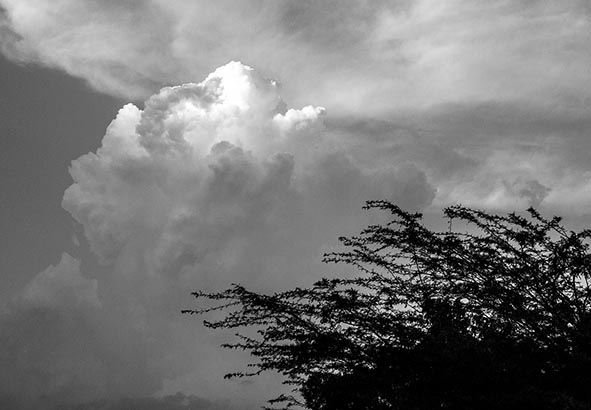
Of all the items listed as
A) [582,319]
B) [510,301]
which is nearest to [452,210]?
[510,301]

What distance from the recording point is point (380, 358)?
936 centimetres

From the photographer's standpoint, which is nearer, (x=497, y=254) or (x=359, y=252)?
(x=497, y=254)

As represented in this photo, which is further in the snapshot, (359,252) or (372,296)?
(359,252)

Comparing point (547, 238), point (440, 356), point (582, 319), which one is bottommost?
point (440, 356)

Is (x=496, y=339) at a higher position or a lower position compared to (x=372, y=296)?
lower

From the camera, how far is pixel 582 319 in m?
9.79

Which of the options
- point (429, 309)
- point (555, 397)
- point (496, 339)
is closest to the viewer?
point (555, 397)

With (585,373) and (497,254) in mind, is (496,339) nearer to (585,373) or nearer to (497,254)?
(585,373)

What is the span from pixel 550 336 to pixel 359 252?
3.73 metres

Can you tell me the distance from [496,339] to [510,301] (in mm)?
1414

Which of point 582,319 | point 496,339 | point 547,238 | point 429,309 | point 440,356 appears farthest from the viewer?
point 547,238

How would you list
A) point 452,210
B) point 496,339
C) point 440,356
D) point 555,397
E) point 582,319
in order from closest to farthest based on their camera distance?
point 555,397 → point 440,356 → point 496,339 → point 582,319 → point 452,210

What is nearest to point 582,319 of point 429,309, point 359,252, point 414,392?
point 429,309

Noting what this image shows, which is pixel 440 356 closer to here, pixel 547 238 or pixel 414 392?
pixel 414 392
